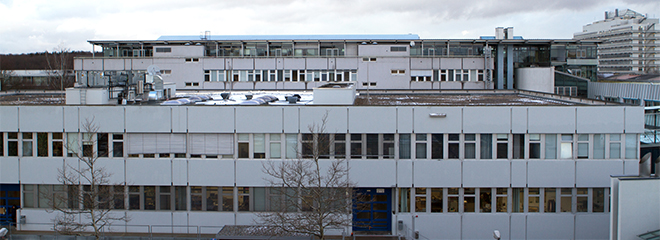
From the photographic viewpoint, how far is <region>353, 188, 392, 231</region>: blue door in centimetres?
2330

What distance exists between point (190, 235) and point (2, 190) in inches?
384

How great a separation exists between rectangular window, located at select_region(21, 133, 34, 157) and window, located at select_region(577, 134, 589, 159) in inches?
975

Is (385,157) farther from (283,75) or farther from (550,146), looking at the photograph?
(283,75)

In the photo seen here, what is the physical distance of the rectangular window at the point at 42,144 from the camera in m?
23.5

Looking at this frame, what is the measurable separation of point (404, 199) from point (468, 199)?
2849 mm

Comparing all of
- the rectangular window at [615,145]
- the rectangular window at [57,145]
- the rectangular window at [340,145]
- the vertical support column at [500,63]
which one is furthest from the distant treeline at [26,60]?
the rectangular window at [615,145]

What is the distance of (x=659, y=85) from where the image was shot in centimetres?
3847

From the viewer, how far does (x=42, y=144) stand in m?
23.5

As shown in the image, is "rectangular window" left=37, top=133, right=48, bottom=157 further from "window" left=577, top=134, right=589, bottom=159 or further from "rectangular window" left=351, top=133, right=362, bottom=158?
"window" left=577, top=134, right=589, bottom=159

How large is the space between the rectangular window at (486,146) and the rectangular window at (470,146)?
0.30 m

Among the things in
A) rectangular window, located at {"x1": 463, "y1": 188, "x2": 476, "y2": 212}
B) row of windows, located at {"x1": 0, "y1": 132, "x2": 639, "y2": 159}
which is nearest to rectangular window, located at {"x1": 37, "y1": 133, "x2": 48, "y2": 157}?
row of windows, located at {"x1": 0, "y1": 132, "x2": 639, "y2": 159}

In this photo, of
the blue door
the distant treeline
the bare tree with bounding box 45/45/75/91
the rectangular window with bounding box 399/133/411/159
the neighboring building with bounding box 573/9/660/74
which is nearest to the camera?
the rectangular window with bounding box 399/133/411/159

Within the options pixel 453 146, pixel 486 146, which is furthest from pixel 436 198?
pixel 486 146

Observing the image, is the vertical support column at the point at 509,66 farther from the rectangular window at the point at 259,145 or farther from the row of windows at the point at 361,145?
the rectangular window at the point at 259,145
